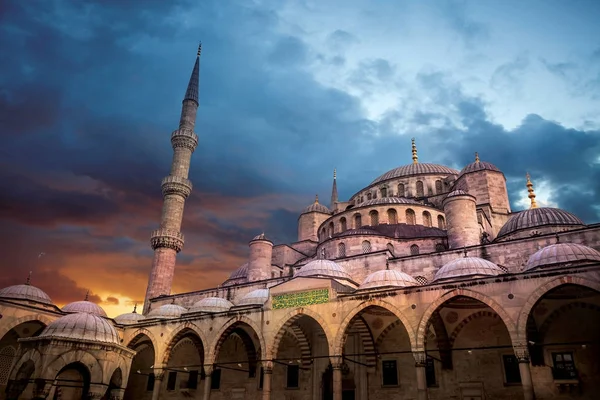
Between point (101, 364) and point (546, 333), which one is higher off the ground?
point (546, 333)

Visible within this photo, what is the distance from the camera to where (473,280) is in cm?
1148

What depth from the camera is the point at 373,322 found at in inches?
591

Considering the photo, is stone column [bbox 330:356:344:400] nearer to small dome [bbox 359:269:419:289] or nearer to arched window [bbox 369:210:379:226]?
small dome [bbox 359:269:419:289]

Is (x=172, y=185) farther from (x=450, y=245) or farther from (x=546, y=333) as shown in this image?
(x=546, y=333)

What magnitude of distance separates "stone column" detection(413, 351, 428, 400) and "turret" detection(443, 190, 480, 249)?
6303mm

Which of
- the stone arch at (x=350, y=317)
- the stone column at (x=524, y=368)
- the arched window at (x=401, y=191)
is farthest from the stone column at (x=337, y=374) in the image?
the arched window at (x=401, y=191)

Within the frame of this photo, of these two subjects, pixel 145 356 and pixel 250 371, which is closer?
pixel 250 371

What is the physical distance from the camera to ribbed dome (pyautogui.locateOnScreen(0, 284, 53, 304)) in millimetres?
17203

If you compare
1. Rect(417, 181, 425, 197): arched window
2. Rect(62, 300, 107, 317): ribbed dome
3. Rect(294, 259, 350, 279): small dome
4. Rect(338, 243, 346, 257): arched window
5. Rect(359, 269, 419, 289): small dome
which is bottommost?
Rect(62, 300, 107, 317): ribbed dome

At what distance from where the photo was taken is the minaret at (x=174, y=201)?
22.3 metres

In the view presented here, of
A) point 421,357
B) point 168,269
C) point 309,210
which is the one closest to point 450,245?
point 421,357

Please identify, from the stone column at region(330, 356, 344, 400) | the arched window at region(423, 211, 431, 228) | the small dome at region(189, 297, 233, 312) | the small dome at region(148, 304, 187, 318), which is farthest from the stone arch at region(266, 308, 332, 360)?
the arched window at region(423, 211, 431, 228)

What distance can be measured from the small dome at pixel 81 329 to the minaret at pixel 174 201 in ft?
43.4

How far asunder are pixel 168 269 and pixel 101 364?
46.7ft
